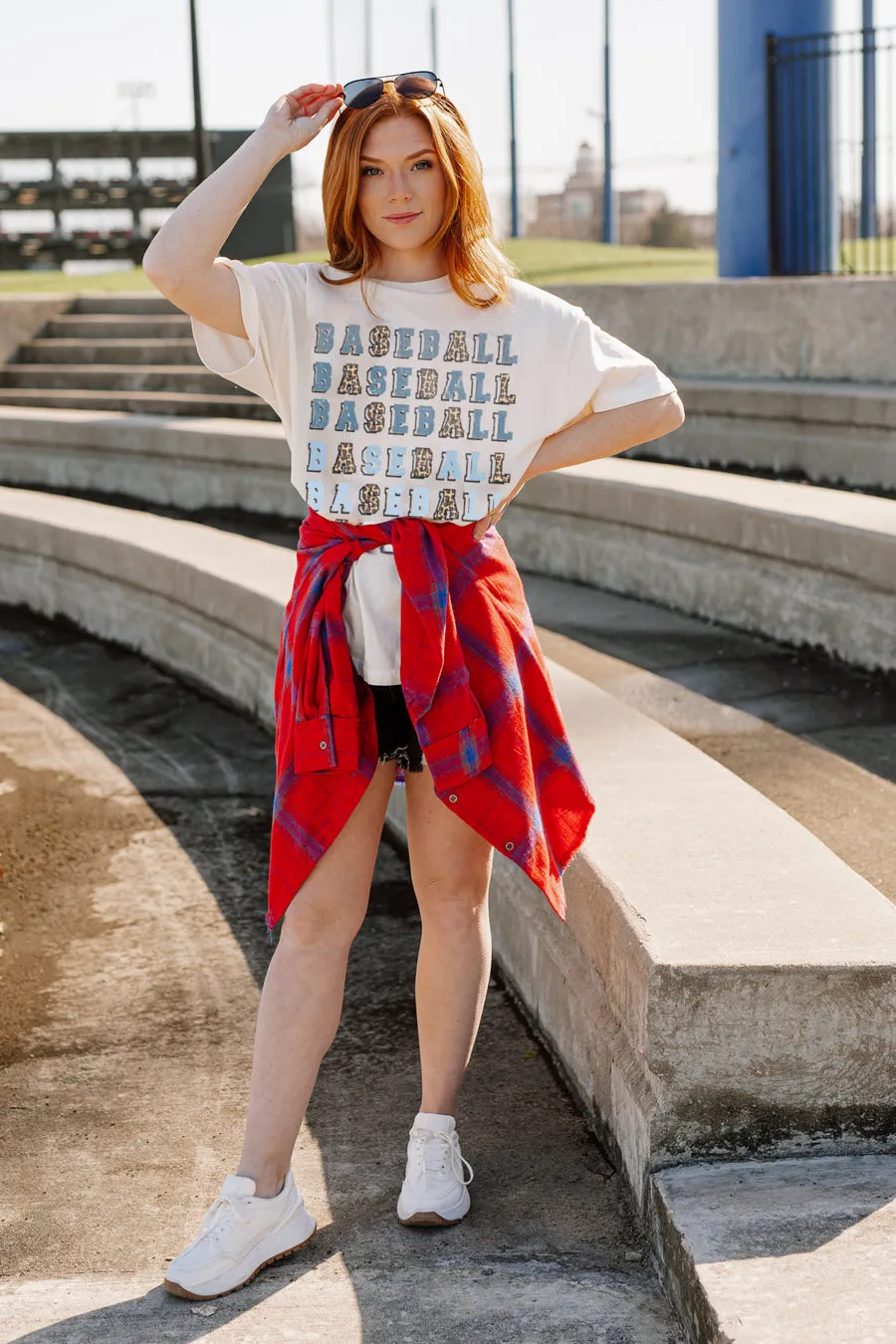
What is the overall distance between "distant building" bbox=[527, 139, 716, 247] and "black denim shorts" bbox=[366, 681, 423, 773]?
34.4 metres

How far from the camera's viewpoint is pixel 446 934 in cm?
238

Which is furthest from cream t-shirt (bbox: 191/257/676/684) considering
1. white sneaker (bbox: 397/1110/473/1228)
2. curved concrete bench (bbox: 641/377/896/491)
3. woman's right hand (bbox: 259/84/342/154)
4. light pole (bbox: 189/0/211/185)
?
light pole (bbox: 189/0/211/185)

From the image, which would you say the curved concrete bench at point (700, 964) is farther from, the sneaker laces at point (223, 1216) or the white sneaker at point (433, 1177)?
the sneaker laces at point (223, 1216)

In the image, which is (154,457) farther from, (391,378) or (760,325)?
(391,378)

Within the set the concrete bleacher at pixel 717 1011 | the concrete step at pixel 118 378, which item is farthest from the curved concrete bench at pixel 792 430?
the concrete step at pixel 118 378

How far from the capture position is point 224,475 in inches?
323

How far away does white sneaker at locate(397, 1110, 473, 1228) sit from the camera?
91.5 inches

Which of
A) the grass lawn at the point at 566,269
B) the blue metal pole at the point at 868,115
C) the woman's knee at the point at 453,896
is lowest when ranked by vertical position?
the woman's knee at the point at 453,896

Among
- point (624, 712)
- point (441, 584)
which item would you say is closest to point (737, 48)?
point (624, 712)

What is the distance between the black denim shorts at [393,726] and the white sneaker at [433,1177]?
2.03 feet

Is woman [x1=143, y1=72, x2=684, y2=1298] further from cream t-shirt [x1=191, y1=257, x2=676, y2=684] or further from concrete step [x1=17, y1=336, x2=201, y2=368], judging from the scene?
concrete step [x1=17, y1=336, x2=201, y2=368]

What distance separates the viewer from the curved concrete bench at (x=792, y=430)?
604 cm

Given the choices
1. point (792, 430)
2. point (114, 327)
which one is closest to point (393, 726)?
point (792, 430)

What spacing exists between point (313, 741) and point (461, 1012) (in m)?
0.55
